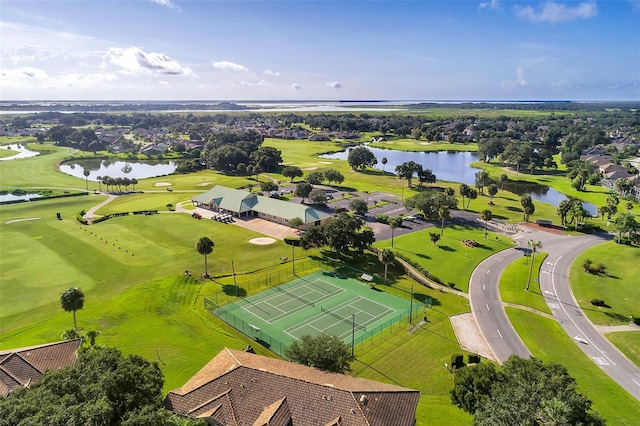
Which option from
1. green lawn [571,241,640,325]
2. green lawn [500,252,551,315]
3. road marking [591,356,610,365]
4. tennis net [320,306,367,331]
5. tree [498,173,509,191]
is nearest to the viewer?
road marking [591,356,610,365]

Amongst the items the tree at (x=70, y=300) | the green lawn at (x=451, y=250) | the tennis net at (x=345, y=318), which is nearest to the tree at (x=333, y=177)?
the green lawn at (x=451, y=250)

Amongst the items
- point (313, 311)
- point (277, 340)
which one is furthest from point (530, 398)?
point (313, 311)

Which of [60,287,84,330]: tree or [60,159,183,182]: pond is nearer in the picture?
[60,287,84,330]: tree

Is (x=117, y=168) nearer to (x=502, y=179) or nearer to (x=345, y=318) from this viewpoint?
(x=502, y=179)

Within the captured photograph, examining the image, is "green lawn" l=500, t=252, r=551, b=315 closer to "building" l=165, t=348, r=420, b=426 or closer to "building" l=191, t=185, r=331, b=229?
"building" l=165, t=348, r=420, b=426

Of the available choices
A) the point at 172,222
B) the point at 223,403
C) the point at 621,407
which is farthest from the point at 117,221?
the point at 621,407

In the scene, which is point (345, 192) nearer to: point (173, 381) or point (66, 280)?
point (66, 280)

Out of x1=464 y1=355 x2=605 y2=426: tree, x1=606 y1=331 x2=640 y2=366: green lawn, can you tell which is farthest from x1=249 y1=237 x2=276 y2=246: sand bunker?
x1=606 y1=331 x2=640 y2=366: green lawn
